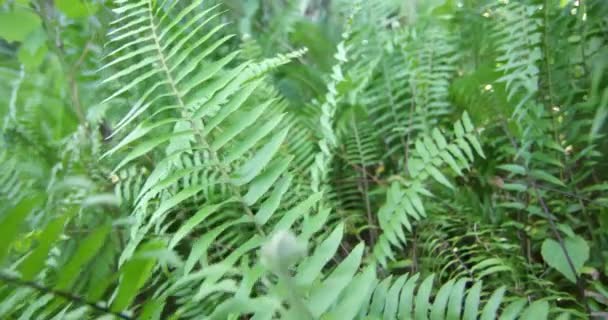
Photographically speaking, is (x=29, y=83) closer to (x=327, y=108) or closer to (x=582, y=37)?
(x=327, y=108)

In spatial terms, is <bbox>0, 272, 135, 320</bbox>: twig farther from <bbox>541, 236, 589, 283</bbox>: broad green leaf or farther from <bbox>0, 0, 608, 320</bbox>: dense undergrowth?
<bbox>541, 236, 589, 283</bbox>: broad green leaf

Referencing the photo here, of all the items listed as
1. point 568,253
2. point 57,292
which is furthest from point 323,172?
point 57,292

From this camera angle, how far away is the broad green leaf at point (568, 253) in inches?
40.1

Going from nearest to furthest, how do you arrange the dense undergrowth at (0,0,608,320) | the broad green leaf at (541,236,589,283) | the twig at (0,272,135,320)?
the twig at (0,272,135,320)
the dense undergrowth at (0,0,608,320)
the broad green leaf at (541,236,589,283)

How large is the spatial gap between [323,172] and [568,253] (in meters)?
0.49

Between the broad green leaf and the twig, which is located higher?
the twig

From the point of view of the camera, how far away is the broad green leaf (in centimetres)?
102

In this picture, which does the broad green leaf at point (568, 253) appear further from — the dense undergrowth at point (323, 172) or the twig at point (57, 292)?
the twig at point (57, 292)

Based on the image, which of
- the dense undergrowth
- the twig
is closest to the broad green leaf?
the dense undergrowth

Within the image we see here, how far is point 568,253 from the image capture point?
1.04 meters

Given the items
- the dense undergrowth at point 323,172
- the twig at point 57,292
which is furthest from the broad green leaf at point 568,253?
the twig at point 57,292

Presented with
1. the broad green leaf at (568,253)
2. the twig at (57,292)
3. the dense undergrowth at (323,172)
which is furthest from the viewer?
the broad green leaf at (568,253)

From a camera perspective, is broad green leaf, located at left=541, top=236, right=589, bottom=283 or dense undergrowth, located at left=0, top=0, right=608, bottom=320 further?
broad green leaf, located at left=541, top=236, right=589, bottom=283

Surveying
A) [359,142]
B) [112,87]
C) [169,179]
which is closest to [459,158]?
[359,142]
